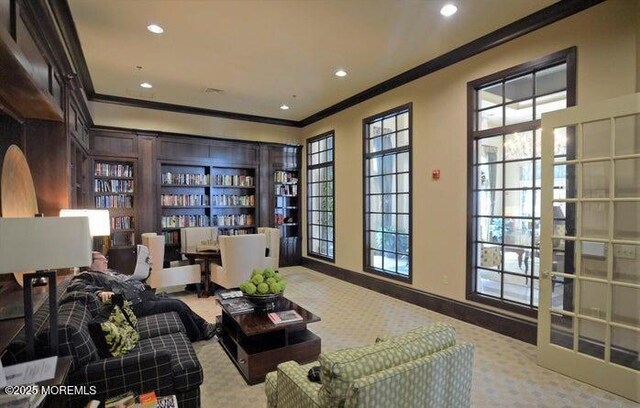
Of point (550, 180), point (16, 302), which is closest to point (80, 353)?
point (16, 302)

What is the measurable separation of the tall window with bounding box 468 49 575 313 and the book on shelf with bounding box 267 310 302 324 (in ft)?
7.41

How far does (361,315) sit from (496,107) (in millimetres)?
2960

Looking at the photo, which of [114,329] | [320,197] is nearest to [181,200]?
[320,197]

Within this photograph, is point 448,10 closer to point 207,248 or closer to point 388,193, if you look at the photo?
point 388,193

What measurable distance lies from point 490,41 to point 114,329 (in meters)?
4.38

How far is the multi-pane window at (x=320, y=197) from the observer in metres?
6.87

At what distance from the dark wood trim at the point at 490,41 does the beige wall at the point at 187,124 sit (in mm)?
2428

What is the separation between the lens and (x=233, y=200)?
712cm

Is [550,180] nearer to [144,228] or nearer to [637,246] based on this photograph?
[637,246]

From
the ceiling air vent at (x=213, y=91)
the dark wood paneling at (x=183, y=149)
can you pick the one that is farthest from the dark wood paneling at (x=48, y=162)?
the dark wood paneling at (x=183, y=149)

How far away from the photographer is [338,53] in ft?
13.8

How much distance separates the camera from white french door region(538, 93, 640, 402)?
252 cm

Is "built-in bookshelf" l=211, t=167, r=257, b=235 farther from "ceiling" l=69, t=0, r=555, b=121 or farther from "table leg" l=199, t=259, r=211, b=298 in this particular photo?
"ceiling" l=69, t=0, r=555, b=121

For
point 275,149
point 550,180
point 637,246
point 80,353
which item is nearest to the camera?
point 80,353
